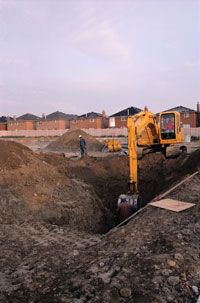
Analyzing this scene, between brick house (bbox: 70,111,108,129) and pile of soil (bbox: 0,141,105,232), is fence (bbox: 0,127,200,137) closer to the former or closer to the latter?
brick house (bbox: 70,111,108,129)

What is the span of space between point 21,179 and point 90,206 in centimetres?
233

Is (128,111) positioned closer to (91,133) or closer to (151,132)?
(91,133)

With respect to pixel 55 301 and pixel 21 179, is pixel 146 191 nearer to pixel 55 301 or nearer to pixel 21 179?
pixel 21 179

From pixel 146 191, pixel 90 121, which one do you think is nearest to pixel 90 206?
pixel 146 191

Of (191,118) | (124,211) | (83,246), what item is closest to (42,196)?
(124,211)

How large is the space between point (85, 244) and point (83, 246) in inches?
5.2

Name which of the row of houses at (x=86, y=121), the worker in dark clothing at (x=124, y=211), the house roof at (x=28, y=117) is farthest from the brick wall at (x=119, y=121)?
the worker in dark clothing at (x=124, y=211)

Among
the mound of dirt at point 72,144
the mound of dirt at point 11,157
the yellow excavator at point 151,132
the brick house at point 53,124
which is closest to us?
the yellow excavator at point 151,132

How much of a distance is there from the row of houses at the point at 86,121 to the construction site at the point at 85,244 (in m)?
41.8

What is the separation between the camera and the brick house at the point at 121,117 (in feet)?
196

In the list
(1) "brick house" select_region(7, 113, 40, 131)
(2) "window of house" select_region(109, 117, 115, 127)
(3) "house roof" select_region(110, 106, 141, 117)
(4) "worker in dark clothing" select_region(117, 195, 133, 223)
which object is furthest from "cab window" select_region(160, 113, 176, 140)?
(1) "brick house" select_region(7, 113, 40, 131)

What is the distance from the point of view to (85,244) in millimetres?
6992

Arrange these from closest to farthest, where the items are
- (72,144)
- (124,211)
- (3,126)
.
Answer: (124,211) < (72,144) < (3,126)

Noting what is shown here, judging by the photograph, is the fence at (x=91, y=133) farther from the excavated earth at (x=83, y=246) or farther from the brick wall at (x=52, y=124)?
the excavated earth at (x=83, y=246)
